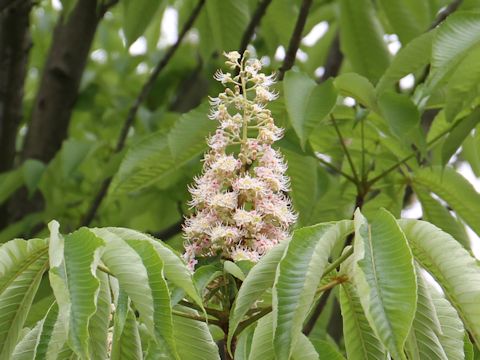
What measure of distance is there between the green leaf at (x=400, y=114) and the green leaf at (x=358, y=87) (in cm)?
3

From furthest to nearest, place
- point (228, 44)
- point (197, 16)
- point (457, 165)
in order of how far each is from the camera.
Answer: point (457, 165), point (197, 16), point (228, 44)

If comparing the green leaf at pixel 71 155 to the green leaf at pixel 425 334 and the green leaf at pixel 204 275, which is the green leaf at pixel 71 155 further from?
the green leaf at pixel 425 334

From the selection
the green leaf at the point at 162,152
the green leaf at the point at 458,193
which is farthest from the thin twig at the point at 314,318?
the green leaf at the point at 162,152

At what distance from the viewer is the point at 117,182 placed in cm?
277

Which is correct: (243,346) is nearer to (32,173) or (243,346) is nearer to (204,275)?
(204,275)

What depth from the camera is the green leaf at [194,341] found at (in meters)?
1.71

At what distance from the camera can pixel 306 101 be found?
248 cm

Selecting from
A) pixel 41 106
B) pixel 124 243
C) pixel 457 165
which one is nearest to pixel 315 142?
pixel 124 243

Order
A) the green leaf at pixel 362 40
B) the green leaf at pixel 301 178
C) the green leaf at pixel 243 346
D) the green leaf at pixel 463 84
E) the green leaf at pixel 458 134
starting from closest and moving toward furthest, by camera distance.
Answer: the green leaf at pixel 243 346 → the green leaf at pixel 463 84 → the green leaf at pixel 458 134 → the green leaf at pixel 301 178 → the green leaf at pixel 362 40

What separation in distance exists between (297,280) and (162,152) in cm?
128

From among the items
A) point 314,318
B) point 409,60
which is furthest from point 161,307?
point 314,318

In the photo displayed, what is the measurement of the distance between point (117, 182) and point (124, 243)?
1197mm

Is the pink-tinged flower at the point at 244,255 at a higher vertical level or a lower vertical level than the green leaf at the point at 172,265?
lower

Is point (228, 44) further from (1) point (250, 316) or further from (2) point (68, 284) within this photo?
(2) point (68, 284)
